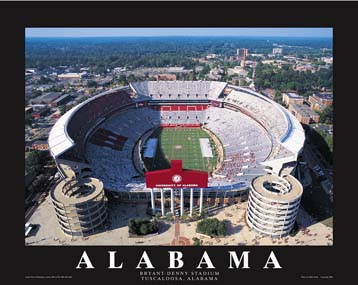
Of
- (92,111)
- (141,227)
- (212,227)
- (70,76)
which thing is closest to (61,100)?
(92,111)

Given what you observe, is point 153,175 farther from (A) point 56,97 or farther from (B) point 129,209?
(A) point 56,97

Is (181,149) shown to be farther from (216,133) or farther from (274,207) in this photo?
(274,207)

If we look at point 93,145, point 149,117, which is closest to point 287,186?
point 93,145

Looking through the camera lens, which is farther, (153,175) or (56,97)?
(56,97)

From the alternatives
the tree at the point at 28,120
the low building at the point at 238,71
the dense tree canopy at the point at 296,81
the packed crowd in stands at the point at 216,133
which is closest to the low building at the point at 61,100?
the tree at the point at 28,120

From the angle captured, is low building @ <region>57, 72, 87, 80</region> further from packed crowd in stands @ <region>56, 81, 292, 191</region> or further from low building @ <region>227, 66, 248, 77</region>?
low building @ <region>227, 66, 248, 77</region>

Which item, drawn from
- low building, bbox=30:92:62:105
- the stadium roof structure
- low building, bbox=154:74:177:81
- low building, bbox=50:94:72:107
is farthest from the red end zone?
low building, bbox=154:74:177:81

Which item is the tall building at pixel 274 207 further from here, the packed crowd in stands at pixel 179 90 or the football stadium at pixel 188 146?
the packed crowd in stands at pixel 179 90
